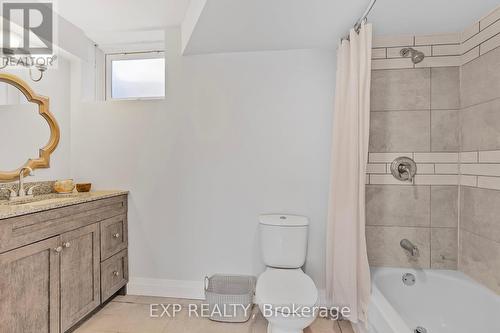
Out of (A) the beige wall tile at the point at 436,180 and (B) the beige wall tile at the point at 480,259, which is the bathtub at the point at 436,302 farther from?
(A) the beige wall tile at the point at 436,180

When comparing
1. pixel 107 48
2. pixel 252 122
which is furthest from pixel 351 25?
pixel 107 48

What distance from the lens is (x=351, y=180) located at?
5.90ft

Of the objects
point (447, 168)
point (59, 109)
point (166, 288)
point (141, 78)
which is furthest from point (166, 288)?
point (447, 168)

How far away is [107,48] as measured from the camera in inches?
98.6

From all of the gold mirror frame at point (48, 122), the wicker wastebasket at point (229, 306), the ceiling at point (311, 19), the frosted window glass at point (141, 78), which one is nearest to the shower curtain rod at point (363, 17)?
the ceiling at point (311, 19)

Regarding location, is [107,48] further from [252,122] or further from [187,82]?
[252,122]

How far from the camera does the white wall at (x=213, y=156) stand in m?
2.16

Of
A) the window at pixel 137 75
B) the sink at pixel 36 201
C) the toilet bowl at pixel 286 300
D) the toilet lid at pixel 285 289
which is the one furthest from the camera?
the window at pixel 137 75

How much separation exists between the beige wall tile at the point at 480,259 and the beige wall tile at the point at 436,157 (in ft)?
1.73

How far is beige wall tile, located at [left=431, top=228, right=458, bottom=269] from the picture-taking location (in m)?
1.97

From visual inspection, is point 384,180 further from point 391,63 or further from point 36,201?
point 36,201

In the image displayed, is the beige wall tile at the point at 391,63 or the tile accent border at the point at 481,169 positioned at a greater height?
the beige wall tile at the point at 391,63

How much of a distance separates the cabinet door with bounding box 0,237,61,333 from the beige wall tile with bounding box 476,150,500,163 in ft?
9.02

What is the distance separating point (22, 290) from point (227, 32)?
1990 mm
